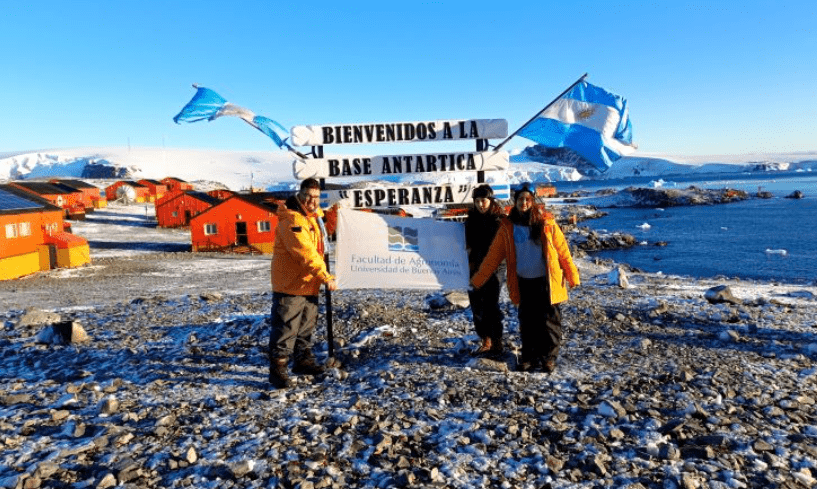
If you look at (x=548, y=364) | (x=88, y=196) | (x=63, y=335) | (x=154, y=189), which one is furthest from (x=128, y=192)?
(x=548, y=364)

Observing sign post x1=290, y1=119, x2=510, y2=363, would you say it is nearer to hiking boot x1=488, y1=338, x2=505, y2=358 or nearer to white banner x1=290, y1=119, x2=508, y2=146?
white banner x1=290, y1=119, x2=508, y2=146

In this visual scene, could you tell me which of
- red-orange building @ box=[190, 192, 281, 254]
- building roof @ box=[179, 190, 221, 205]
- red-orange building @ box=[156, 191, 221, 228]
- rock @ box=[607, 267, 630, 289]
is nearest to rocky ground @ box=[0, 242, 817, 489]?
rock @ box=[607, 267, 630, 289]

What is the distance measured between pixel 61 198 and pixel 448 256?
216ft

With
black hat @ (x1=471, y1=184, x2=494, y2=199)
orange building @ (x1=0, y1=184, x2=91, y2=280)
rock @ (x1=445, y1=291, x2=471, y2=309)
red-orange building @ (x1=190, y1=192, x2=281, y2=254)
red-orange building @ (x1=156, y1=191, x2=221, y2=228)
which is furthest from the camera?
red-orange building @ (x1=156, y1=191, x2=221, y2=228)

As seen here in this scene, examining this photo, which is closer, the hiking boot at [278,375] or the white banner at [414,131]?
the hiking boot at [278,375]

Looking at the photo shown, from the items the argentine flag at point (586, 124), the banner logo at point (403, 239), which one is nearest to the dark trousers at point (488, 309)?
the banner logo at point (403, 239)

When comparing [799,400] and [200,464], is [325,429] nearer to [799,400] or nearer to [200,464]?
[200,464]

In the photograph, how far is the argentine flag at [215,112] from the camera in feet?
28.8

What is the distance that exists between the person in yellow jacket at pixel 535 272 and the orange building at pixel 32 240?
96.7 ft

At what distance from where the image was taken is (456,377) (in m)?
6.28

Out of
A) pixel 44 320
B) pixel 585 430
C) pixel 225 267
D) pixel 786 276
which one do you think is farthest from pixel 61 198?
pixel 786 276

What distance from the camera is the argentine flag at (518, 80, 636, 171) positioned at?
30.8 ft

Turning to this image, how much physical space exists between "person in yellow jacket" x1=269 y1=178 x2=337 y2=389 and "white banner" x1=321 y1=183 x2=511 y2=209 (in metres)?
1.98

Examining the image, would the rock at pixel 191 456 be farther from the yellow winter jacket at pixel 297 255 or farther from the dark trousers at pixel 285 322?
the yellow winter jacket at pixel 297 255
